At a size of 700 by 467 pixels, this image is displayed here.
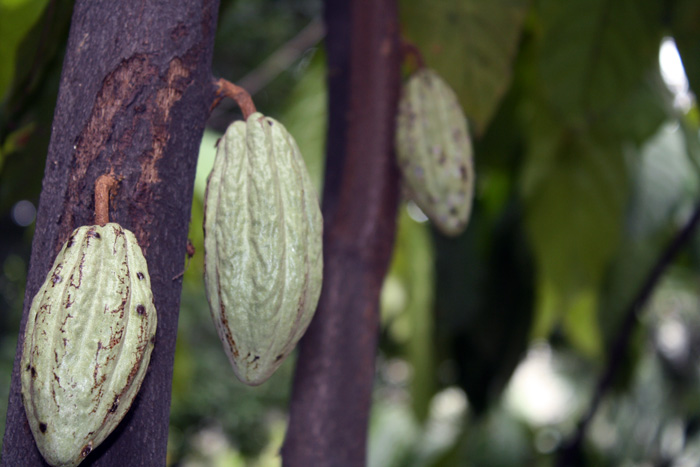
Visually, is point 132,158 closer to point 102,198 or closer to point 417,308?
point 102,198

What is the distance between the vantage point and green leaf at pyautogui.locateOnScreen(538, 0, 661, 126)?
0.94 m

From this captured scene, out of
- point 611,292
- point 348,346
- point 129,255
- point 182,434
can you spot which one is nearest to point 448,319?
point 611,292

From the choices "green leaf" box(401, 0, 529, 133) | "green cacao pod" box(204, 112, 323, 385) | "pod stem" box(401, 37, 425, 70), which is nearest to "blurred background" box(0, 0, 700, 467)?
"green leaf" box(401, 0, 529, 133)

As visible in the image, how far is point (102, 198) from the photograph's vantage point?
37 centimetres

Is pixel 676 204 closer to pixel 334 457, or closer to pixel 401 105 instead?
pixel 401 105

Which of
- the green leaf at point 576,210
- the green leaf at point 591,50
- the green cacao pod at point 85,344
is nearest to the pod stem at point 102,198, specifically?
the green cacao pod at point 85,344

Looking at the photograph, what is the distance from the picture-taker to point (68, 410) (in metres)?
0.34

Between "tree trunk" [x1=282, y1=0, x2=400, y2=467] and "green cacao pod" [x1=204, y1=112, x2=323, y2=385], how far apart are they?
190 mm

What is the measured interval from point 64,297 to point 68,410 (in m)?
0.06

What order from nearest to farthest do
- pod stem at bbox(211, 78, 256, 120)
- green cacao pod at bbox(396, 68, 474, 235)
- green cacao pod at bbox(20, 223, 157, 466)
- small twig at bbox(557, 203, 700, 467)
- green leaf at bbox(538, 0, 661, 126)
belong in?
green cacao pod at bbox(20, 223, 157, 466) → pod stem at bbox(211, 78, 256, 120) → green cacao pod at bbox(396, 68, 474, 235) → green leaf at bbox(538, 0, 661, 126) → small twig at bbox(557, 203, 700, 467)

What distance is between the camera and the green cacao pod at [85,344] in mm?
343

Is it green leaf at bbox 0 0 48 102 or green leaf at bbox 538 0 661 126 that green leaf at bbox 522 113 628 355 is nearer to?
green leaf at bbox 538 0 661 126

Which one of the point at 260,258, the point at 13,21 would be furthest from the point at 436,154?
the point at 13,21

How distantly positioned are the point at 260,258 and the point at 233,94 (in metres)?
0.12
